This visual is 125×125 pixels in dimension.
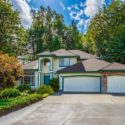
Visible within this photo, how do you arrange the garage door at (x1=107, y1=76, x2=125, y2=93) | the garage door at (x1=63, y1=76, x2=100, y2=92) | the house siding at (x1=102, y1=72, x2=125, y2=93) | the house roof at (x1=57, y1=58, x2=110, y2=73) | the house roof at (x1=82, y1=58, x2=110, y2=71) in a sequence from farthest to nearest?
the house roof at (x1=82, y1=58, x2=110, y2=71) < the house roof at (x1=57, y1=58, x2=110, y2=73) < the garage door at (x1=63, y1=76, x2=100, y2=92) < the house siding at (x1=102, y1=72, x2=125, y2=93) < the garage door at (x1=107, y1=76, x2=125, y2=93)

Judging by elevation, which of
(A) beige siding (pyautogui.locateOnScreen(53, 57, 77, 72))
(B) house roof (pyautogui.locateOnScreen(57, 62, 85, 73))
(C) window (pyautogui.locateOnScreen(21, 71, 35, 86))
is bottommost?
(C) window (pyautogui.locateOnScreen(21, 71, 35, 86))

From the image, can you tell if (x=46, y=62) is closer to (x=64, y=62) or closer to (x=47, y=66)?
(x=47, y=66)

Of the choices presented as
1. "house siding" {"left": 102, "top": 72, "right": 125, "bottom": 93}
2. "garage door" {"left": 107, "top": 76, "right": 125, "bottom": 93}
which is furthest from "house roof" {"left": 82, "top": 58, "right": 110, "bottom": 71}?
"garage door" {"left": 107, "top": 76, "right": 125, "bottom": 93}

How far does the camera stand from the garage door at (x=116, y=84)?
40.3 metres

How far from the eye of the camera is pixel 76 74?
42.8 meters

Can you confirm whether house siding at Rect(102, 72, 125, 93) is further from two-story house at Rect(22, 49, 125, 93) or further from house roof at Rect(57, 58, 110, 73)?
house roof at Rect(57, 58, 110, 73)

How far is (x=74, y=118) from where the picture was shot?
1742 centimetres

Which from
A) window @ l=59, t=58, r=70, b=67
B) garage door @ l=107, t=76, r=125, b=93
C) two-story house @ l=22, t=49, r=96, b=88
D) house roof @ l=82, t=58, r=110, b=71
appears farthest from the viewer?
window @ l=59, t=58, r=70, b=67

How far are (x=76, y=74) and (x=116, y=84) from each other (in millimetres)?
5097

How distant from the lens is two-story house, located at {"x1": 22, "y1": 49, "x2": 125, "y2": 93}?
40750mm

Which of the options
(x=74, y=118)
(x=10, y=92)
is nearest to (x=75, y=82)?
(x=10, y=92)

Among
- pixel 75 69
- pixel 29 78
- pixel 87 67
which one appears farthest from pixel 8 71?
pixel 29 78

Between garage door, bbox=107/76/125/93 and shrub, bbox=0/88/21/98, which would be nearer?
shrub, bbox=0/88/21/98

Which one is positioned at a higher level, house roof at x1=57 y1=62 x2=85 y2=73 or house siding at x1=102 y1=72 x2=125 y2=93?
house roof at x1=57 y1=62 x2=85 y2=73
